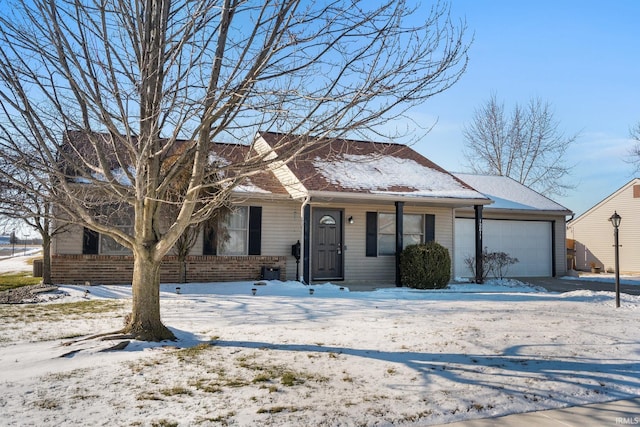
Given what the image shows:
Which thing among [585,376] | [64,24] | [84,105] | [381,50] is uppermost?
[64,24]

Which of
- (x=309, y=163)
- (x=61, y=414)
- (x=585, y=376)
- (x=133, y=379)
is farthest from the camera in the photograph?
(x=309, y=163)

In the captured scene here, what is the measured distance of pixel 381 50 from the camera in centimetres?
553

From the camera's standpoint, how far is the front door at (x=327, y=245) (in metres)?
14.2

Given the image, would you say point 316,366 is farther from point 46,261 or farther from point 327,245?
point 46,261

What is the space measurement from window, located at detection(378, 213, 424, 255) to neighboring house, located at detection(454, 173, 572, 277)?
2481mm

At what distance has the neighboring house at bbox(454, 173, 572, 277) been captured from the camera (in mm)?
17484

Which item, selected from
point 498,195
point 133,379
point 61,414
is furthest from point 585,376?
point 498,195

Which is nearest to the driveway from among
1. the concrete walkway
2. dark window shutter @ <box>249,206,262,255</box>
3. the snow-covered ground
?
the snow-covered ground

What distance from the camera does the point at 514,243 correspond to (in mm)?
18281

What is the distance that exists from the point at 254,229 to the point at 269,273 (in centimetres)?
131

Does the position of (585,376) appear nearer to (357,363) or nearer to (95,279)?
(357,363)

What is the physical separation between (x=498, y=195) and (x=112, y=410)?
58.3 ft

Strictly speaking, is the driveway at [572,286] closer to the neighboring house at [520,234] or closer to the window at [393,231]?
the neighboring house at [520,234]

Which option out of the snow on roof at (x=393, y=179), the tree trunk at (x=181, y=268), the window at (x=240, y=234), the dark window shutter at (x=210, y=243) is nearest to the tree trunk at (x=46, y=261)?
the tree trunk at (x=181, y=268)
